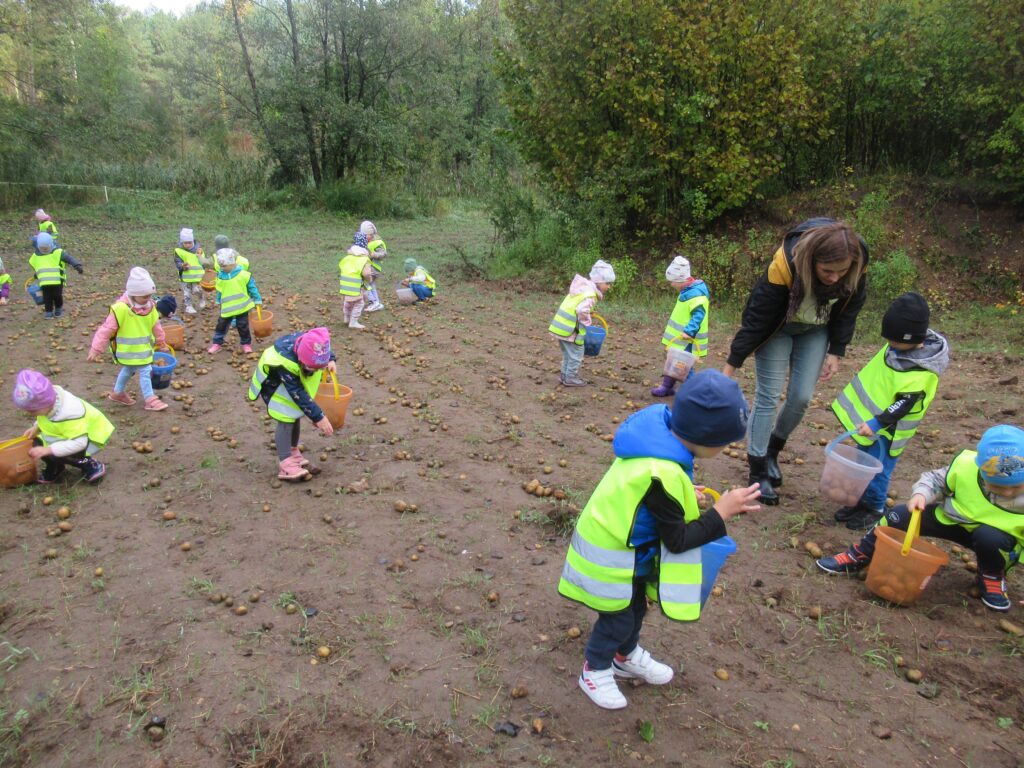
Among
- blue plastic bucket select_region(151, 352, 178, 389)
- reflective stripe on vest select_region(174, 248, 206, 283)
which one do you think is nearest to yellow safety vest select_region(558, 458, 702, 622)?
blue plastic bucket select_region(151, 352, 178, 389)

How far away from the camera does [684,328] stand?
278 inches

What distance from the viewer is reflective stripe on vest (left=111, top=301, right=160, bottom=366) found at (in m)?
6.90

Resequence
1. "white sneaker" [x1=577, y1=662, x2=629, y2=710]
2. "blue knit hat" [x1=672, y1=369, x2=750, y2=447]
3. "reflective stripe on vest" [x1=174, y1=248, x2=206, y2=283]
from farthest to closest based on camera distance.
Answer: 1. "reflective stripe on vest" [x1=174, y1=248, x2=206, y2=283]
2. "white sneaker" [x1=577, y1=662, x2=629, y2=710]
3. "blue knit hat" [x1=672, y1=369, x2=750, y2=447]

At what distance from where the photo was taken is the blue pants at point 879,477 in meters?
4.68

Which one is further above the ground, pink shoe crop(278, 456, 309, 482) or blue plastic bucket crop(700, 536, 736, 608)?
blue plastic bucket crop(700, 536, 736, 608)

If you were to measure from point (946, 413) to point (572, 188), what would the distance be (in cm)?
902

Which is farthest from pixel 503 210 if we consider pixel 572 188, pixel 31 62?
pixel 31 62

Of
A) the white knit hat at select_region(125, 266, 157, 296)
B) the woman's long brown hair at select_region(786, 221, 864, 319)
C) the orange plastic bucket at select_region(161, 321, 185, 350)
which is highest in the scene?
the woman's long brown hair at select_region(786, 221, 864, 319)

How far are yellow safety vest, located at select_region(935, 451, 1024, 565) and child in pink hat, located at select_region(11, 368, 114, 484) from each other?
6.26 meters

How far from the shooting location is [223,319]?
9.38 m

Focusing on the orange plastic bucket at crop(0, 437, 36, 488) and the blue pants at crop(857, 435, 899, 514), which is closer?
the blue pants at crop(857, 435, 899, 514)

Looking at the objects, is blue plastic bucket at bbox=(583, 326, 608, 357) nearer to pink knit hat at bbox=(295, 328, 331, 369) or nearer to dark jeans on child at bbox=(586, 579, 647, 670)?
pink knit hat at bbox=(295, 328, 331, 369)

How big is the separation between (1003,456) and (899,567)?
833 millimetres

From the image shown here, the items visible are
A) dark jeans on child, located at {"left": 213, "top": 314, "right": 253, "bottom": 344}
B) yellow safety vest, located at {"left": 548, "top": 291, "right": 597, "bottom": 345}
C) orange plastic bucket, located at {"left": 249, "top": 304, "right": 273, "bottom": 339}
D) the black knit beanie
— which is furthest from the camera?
dark jeans on child, located at {"left": 213, "top": 314, "right": 253, "bottom": 344}
